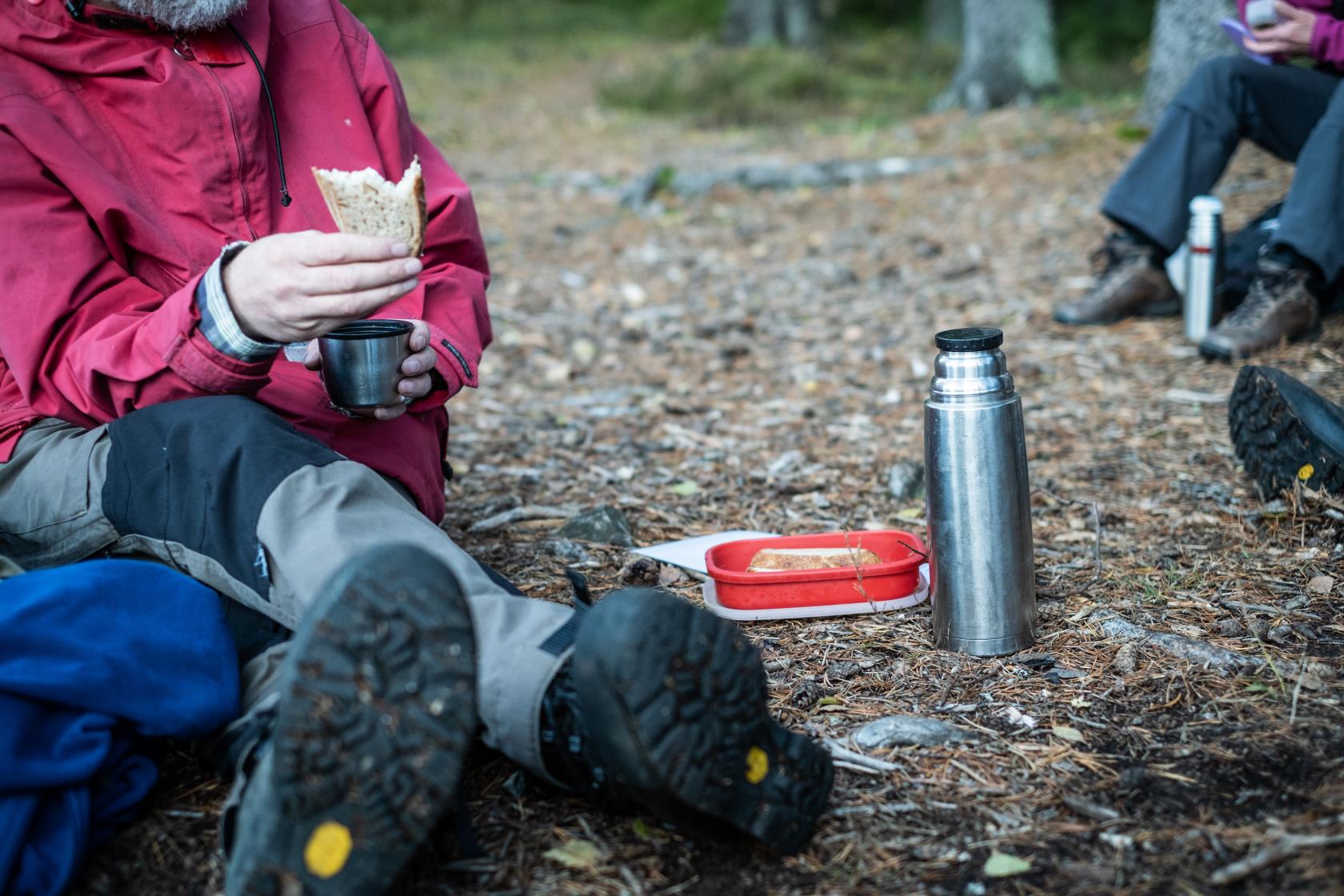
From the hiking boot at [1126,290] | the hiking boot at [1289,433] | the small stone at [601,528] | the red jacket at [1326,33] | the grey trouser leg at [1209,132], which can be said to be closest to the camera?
the hiking boot at [1289,433]

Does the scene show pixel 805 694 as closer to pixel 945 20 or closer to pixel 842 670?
pixel 842 670

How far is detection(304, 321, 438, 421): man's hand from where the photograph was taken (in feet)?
7.38

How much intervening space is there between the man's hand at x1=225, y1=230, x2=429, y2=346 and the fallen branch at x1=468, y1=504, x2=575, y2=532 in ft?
4.49

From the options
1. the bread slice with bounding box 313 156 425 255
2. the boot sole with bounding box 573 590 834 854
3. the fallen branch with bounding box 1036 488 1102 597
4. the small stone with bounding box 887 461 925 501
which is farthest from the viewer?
the small stone with bounding box 887 461 925 501

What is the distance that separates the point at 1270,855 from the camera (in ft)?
5.19

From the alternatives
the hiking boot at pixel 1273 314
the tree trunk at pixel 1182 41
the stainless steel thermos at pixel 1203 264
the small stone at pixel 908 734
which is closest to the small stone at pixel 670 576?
the small stone at pixel 908 734

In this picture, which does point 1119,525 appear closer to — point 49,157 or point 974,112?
point 49,157

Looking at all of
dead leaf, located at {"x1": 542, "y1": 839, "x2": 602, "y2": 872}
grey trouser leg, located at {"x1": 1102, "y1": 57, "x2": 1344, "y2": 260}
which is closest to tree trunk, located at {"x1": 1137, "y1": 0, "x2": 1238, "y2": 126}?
grey trouser leg, located at {"x1": 1102, "y1": 57, "x2": 1344, "y2": 260}

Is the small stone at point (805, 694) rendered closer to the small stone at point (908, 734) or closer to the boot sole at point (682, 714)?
the small stone at point (908, 734)

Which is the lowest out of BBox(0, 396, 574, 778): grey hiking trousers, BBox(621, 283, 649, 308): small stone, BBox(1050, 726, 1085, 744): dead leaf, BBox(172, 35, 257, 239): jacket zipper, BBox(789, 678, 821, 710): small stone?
BBox(621, 283, 649, 308): small stone

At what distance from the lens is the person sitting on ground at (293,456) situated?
1.47 metres

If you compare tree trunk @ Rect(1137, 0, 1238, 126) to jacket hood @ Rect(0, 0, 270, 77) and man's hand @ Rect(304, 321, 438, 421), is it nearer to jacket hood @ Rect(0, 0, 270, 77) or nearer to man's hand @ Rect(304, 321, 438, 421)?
man's hand @ Rect(304, 321, 438, 421)

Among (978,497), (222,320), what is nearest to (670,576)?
(978,497)

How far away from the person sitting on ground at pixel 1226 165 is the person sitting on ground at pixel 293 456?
9.78 feet
